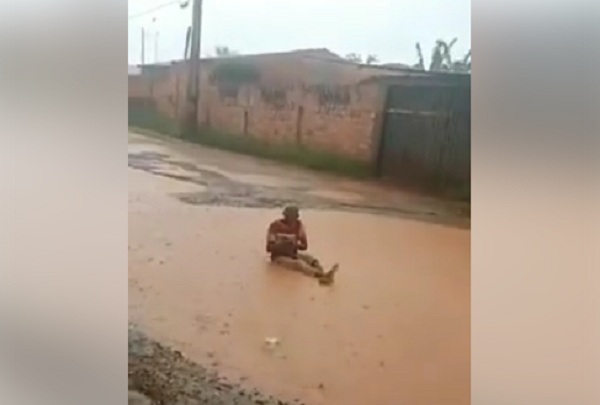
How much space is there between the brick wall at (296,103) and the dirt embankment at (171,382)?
32 cm

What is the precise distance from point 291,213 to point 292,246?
0.15 feet

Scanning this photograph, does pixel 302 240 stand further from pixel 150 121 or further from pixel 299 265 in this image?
pixel 150 121

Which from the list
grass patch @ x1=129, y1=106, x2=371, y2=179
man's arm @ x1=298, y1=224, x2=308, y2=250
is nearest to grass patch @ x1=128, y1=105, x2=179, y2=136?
grass patch @ x1=129, y1=106, x2=371, y2=179

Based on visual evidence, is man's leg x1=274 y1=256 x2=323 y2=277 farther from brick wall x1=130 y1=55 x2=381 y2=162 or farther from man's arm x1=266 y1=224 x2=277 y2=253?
brick wall x1=130 y1=55 x2=381 y2=162

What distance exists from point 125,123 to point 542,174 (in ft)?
1.88

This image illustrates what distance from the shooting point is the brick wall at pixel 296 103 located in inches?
40.4

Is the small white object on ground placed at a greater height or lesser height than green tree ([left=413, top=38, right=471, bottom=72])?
lesser

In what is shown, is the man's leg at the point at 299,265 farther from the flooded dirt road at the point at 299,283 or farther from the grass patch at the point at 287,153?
the grass patch at the point at 287,153

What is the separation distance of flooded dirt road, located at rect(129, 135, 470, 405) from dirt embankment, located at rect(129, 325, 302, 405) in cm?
2

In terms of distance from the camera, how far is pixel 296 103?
1033 mm

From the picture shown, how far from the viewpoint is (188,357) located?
1.05 metres

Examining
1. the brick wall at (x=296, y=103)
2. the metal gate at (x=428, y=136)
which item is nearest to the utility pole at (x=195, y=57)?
the brick wall at (x=296, y=103)

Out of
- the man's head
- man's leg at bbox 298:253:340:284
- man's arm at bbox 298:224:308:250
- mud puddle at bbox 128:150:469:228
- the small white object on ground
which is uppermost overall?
mud puddle at bbox 128:150:469:228

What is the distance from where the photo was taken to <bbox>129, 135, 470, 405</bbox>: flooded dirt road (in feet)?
3.33
